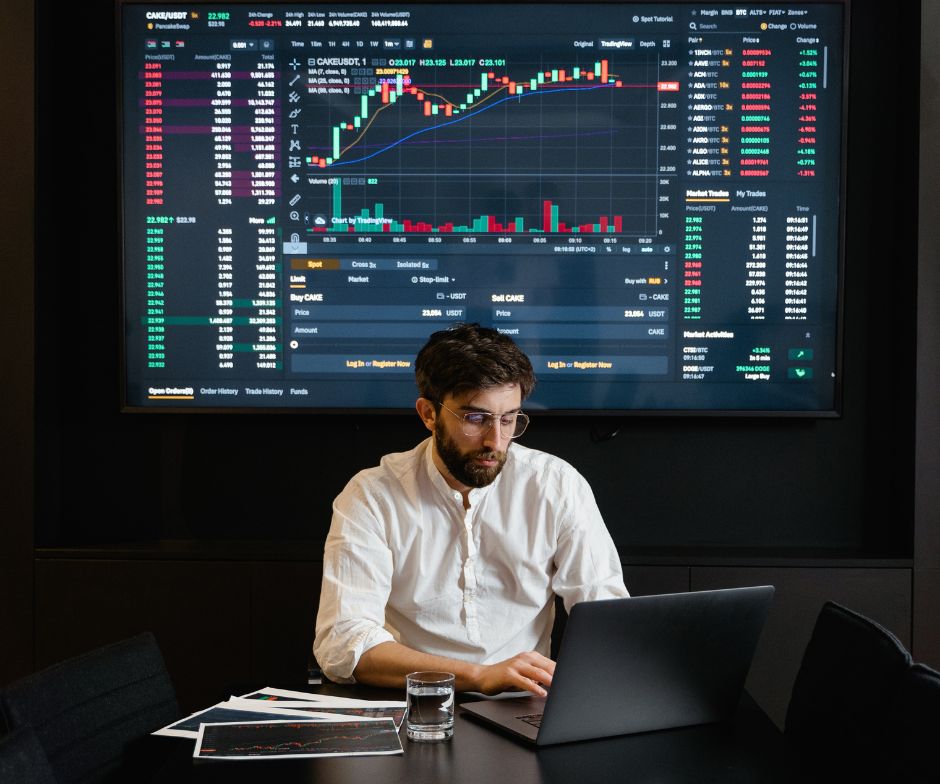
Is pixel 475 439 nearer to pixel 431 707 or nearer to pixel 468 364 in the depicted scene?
pixel 468 364

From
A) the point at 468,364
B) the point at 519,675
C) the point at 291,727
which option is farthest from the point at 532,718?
the point at 468,364

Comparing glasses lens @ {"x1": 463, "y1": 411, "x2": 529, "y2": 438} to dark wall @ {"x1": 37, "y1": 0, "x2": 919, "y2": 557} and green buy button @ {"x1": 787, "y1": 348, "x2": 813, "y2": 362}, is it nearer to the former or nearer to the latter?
dark wall @ {"x1": 37, "y1": 0, "x2": 919, "y2": 557}

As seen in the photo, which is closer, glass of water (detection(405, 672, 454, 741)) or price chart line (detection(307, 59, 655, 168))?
glass of water (detection(405, 672, 454, 741))

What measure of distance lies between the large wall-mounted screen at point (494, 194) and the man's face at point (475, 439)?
0.99m

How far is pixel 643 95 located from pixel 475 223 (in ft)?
2.16

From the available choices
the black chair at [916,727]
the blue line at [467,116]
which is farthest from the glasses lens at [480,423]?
the blue line at [467,116]

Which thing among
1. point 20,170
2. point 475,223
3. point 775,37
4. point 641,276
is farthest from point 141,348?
point 775,37

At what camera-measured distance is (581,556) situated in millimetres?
2193

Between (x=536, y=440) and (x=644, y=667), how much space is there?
5.66 ft

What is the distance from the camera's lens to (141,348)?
309 cm

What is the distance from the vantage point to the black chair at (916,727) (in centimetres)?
129

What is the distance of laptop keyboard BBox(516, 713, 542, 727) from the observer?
4.98 ft

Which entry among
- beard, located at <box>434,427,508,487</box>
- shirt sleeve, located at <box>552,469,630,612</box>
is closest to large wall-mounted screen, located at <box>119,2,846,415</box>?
shirt sleeve, located at <box>552,469,630,612</box>

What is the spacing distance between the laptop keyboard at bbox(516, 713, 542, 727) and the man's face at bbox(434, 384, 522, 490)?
2.04ft
